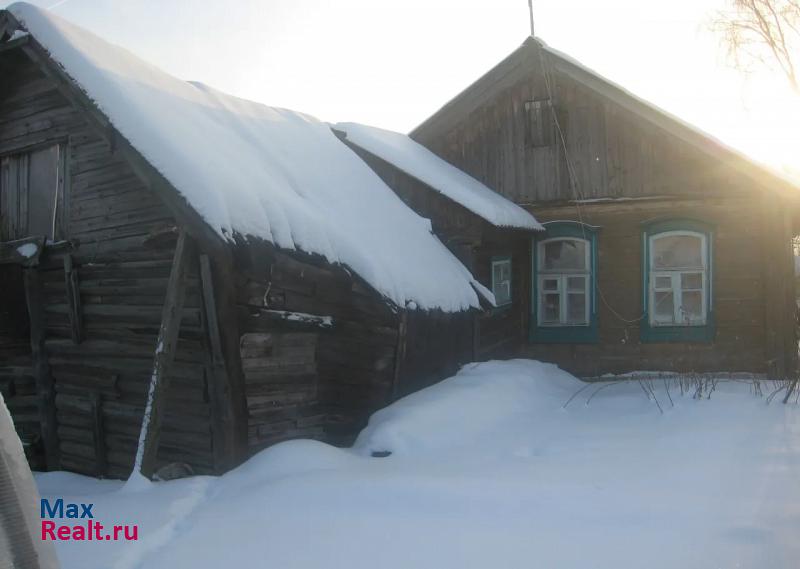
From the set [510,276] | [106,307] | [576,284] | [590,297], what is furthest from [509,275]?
[106,307]

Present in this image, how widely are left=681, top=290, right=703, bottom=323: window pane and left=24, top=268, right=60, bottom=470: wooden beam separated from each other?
10217mm

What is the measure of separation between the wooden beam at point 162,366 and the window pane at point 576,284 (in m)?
7.97

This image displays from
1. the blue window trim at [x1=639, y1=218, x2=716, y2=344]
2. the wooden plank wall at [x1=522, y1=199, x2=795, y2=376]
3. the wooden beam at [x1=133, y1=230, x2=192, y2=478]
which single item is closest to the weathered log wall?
the wooden plank wall at [x1=522, y1=199, x2=795, y2=376]

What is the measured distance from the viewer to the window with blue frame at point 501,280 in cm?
1142

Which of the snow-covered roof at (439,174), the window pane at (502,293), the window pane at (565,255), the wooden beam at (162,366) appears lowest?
the wooden beam at (162,366)

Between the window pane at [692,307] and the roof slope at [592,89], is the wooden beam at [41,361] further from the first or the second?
the window pane at [692,307]

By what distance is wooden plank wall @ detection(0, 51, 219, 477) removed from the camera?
23.0 ft

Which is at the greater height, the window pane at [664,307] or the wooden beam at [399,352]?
the window pane at [664,307]

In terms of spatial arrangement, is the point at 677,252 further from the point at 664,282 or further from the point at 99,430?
the point at 99,430

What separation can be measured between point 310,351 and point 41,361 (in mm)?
3869

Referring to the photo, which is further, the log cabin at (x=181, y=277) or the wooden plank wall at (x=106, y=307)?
the wooden plank wall at (x=106, y=307)

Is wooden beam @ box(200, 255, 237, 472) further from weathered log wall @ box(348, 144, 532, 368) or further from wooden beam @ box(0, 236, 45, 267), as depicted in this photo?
wooden beam @ box(0, 236, 45, 267)

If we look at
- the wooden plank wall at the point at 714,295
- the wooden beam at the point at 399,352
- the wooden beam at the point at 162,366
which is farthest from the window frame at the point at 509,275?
the wooden beam at the point at 162,366

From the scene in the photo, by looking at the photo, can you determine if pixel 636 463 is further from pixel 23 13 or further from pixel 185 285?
pixel 23 13
